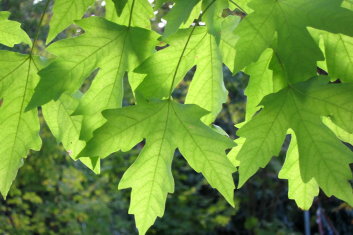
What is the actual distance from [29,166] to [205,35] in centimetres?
343

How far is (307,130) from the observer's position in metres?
0.71

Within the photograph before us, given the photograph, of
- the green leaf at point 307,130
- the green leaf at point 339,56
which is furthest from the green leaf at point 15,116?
the green leaf at point 339,56

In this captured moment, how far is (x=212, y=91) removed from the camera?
0.88m

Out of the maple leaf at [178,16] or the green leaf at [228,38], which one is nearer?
the maple leaf at [178,16]

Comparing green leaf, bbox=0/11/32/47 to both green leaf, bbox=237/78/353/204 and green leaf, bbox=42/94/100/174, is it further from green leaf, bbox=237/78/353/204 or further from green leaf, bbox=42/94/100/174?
green leaf, bbox=237/78/353/204

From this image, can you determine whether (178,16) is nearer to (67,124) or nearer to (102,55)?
(102,55)

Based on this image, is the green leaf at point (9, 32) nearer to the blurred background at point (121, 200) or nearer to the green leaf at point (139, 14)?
the green leaf at point (139, 14)

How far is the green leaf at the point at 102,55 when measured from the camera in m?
0.77

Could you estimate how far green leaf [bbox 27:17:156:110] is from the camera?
77cm

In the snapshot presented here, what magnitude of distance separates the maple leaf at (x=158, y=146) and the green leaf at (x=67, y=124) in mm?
127

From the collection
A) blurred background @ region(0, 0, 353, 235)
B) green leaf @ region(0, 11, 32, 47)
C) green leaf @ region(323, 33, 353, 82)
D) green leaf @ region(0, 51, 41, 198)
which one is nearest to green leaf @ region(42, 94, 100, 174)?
green leaf @ region(0, 51, 41, 198)

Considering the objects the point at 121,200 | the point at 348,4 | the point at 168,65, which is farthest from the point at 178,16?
the point at 121,200

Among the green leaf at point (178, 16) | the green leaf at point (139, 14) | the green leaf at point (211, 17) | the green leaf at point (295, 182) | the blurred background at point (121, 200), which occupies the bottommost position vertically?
the blurred background at point (121, 200)

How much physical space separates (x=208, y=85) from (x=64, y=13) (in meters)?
0.28
